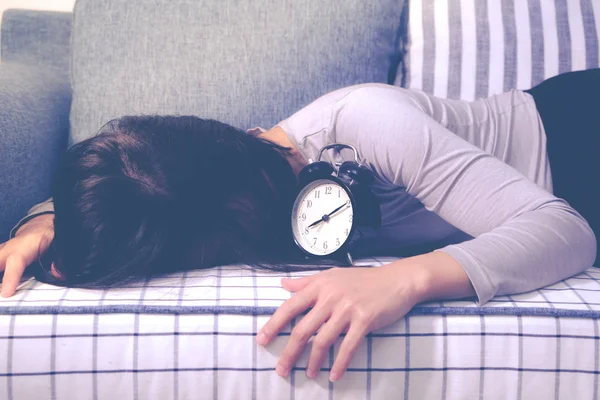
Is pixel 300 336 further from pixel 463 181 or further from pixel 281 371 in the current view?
pixel 463 181

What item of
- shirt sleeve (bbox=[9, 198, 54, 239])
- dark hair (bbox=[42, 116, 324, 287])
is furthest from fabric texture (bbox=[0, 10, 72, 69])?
dark hair (bbox=[42, 116, 324, 287])

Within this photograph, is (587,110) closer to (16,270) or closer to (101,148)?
(101,148)

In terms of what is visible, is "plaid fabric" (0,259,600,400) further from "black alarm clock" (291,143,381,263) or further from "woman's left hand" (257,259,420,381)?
"black alarm clock" (291,143,381,263)

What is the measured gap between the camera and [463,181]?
0.83 meters

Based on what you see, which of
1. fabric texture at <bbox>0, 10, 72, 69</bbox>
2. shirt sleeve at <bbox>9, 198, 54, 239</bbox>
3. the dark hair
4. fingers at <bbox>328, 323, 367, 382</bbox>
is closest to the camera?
fingers at <bbox>328, 323, 367, 382</bbox>

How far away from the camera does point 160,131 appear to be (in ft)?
2.84

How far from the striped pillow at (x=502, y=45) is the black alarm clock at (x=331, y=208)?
0.51 m

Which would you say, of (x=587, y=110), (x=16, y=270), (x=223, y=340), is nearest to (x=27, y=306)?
(x=16, y=270)

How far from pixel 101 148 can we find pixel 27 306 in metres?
0.25

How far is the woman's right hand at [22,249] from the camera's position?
0.77m

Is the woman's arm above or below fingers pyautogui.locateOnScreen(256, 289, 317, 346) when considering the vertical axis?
above

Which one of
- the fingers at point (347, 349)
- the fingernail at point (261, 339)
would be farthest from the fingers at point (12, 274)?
the fingers at point (347, 349)

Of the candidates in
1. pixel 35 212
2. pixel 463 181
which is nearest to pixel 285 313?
pixel 463 181

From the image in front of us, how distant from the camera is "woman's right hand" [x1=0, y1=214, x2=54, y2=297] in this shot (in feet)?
2.52
